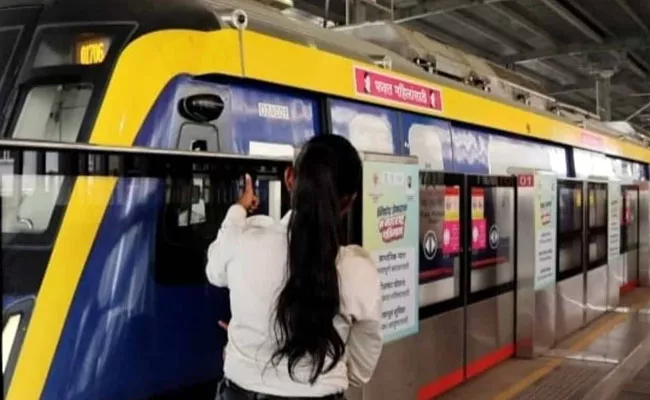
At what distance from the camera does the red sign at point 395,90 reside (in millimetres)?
5152

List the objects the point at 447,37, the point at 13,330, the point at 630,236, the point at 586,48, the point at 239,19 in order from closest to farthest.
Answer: the point at 13,330 < the point at 239,19 < the point at 630,236 < the point at 447,37 < the point at 586,48

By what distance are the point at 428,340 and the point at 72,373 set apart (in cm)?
331

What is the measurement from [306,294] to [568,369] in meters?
5.43

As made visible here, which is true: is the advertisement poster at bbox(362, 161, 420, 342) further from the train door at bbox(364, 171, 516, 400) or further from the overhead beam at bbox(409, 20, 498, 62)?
the overhead beam at bbox(409, 20, 498, 62)

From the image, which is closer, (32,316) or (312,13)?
(32,316)

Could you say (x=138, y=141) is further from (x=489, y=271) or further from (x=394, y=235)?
(x=489, y=271)

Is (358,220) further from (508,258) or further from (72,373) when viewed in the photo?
(508,258)

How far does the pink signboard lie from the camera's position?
665 cm

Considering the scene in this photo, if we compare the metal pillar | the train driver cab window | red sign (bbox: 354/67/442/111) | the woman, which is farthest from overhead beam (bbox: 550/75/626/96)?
the train driver cab window

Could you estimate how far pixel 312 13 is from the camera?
506 inches

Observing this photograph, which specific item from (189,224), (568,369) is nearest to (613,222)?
(568,369)

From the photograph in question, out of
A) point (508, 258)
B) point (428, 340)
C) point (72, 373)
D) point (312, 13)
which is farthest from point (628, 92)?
point (72, 373)

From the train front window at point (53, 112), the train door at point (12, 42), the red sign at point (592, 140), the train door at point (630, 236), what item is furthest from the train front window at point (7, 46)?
the train door at point (630, 236)

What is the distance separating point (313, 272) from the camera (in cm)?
229
